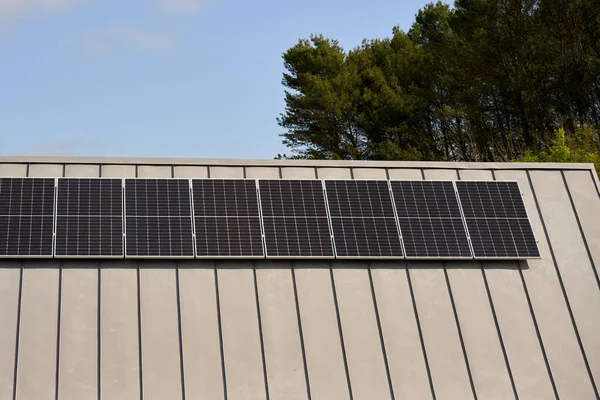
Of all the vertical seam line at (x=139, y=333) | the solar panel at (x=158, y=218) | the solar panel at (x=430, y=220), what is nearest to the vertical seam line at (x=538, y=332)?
the solar panel at (x=430, y=220)

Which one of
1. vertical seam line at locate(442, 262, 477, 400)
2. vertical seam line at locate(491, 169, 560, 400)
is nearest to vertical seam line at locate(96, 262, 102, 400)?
vertical seam line at locate(442, 262, 477, 400)

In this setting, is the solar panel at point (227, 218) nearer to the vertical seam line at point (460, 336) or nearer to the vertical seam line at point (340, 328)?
the vertical seam line at point (340, 328)

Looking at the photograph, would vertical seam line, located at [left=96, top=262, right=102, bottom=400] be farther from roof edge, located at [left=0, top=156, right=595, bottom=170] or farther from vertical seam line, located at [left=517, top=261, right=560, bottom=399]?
vertical seam line, located at [left=517, top=261, right=560, bottom=399]

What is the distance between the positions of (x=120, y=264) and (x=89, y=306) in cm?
70

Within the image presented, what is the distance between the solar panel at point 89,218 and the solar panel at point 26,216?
13 cm

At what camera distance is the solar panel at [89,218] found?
11.3 meters

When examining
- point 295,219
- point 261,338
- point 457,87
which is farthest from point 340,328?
point 457,87

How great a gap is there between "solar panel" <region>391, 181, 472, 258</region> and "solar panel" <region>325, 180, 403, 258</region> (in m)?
0.17

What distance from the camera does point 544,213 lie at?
13148 mm

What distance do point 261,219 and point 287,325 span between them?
5.32 ft

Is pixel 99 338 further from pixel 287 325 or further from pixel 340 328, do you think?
pixel 340 328

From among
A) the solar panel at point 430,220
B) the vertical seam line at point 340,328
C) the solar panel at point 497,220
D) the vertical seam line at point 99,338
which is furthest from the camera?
the solar panel at point 497,220

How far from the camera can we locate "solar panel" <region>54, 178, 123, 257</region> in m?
11.3

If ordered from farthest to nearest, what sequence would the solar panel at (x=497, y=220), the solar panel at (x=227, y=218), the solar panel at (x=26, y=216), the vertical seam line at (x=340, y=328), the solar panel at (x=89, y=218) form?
the solar panel at (x=497, y=220)
the solar panel at (x=227, y=218)
the solar panel at (x=89, y=218)
the solar panel at (x=26, y=216)
the vertical seam line at (x=340, y=328)
